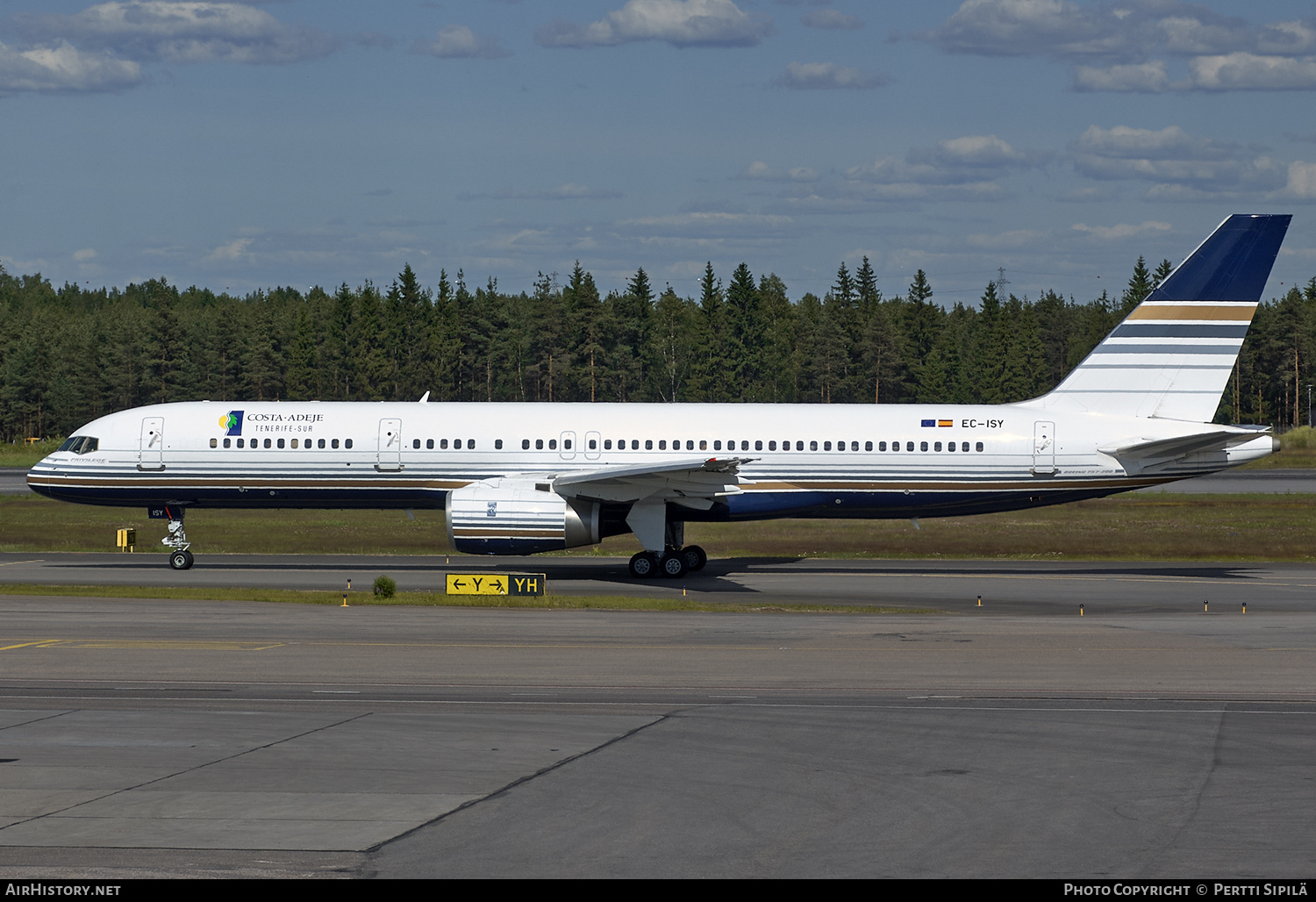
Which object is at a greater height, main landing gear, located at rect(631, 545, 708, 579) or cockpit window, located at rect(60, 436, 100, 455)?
cockpit window, located at rect(60, 436, 100, 455)

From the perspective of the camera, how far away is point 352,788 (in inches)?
567

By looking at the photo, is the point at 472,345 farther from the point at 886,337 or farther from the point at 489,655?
the point at 489,655

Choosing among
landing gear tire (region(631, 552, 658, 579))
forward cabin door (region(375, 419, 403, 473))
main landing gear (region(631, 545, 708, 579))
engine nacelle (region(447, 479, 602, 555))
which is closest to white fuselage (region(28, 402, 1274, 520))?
forward cabin door (region(375, 419, 403, 473))

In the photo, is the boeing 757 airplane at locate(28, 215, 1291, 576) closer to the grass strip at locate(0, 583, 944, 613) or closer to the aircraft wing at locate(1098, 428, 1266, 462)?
the aircraft wing at locate(1098, 428, 1266, 462)

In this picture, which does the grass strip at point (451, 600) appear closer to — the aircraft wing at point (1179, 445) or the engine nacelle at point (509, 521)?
the engine nacelle at point (509, 521)

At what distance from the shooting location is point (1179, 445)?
Result: 37.6m

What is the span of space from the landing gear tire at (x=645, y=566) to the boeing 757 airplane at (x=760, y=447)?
0.05 metres

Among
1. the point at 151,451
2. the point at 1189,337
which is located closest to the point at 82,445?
the point at 151,451

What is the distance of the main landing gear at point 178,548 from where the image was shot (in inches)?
1545

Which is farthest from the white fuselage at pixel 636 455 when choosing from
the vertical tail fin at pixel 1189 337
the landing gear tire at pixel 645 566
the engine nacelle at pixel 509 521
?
the engine nacelle at pixel 509 521

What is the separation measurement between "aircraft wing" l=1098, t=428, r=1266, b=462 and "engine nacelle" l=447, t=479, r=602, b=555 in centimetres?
1610

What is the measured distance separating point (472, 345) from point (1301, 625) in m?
140

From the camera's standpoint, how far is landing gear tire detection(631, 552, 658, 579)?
127ft
